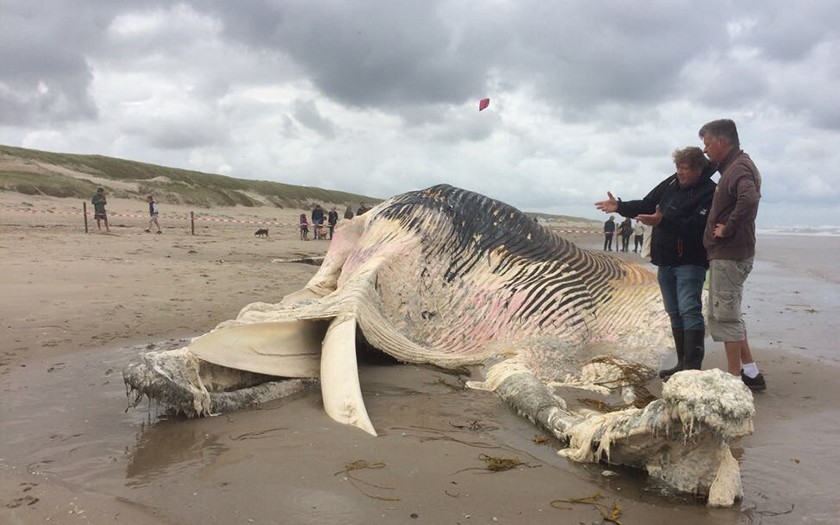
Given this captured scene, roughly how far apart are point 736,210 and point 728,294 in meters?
0.67

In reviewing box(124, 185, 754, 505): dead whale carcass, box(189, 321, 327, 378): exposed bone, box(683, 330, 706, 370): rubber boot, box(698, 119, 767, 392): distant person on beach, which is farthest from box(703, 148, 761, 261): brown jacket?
box(189, 321, 327, 378): exposed bone

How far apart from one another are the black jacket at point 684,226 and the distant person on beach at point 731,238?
196 millimetres

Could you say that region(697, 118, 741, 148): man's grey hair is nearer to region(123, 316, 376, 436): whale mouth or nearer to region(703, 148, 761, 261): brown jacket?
region(703, 148, 761, 261): brown jacket

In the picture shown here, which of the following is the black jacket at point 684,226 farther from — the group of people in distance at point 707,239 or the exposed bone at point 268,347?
the exposed bone at point 268,347

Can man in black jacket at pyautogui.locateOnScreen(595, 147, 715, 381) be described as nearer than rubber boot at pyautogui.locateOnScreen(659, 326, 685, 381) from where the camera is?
Yes

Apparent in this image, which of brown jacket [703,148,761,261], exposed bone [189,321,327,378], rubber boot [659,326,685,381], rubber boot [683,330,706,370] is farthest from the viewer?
rubber boot [659,326,685,381]

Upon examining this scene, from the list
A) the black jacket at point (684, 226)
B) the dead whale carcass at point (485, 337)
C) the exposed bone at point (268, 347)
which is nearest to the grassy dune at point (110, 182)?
the dead whale carcass at point (485, 337)

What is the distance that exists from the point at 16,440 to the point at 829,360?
6.77m

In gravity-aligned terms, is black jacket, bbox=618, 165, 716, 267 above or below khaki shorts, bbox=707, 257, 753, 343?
above

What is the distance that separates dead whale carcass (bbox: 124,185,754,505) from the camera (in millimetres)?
2930

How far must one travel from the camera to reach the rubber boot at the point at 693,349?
196 inches

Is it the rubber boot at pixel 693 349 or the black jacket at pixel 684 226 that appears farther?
the black jacket at pixel 684 226

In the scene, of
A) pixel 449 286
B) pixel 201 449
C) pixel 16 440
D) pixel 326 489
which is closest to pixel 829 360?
pixel 449 286

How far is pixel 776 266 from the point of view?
19719 mm
